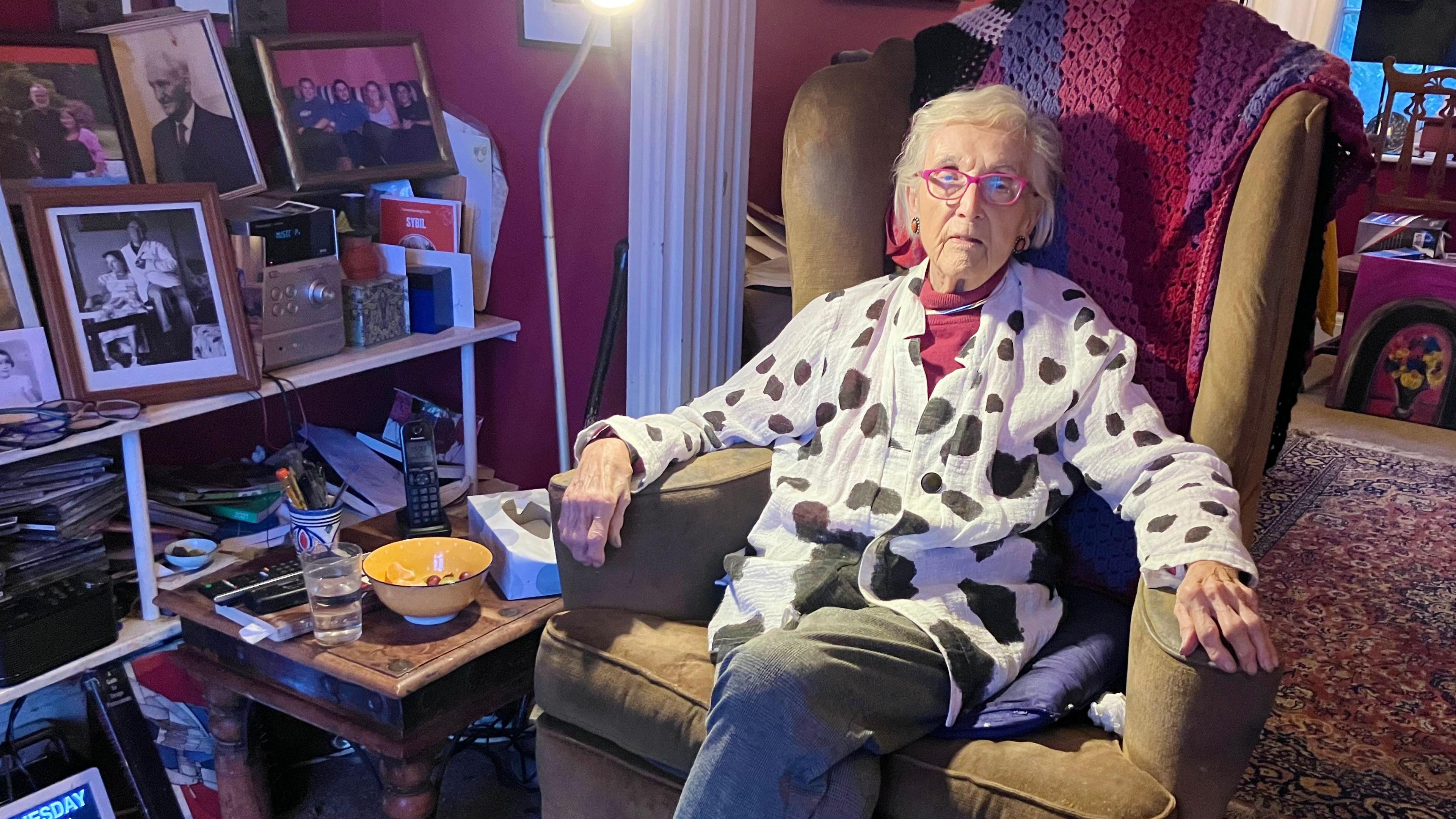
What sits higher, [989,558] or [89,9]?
[89,9]

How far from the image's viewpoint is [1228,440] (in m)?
1.47

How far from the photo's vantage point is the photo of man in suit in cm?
174

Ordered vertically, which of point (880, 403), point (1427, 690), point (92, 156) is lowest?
point (1427, 690)

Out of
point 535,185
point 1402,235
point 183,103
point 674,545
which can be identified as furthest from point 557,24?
point 1402,235

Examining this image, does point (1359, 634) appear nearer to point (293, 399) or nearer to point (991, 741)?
point (991, 741)

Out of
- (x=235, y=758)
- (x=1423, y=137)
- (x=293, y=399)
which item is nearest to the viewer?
(x=235, y=758)

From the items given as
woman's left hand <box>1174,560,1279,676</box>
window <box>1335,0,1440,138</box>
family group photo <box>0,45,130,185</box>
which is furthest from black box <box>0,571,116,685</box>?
window <box>1335,0,1440,138</box>

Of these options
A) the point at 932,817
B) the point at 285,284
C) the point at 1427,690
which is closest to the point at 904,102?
the point at 285,284

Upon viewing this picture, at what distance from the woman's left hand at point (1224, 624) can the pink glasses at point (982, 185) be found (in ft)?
1.97

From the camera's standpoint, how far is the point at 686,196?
202 cm

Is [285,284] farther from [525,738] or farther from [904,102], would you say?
[904,102]

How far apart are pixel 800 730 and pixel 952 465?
1.48ft

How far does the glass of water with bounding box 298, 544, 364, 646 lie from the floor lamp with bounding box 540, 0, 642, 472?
0.39 meters

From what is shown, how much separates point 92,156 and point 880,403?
116 cm
